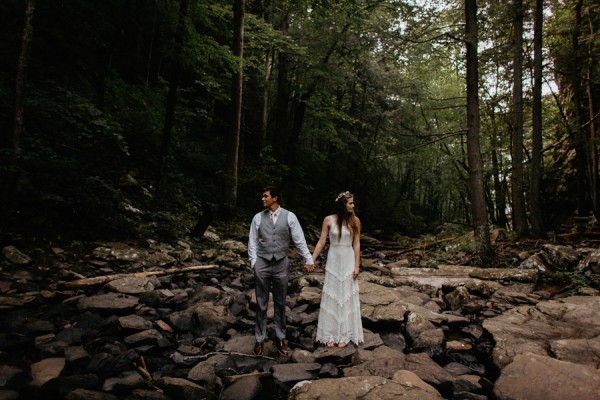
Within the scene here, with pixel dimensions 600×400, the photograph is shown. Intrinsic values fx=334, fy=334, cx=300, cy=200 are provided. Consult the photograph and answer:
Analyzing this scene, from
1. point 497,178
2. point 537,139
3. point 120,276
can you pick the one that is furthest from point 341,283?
point 497,178

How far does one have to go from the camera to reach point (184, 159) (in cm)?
1620

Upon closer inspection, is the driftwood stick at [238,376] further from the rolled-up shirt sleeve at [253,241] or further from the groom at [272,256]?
the rolled-up shirt sleeve at [253,241]

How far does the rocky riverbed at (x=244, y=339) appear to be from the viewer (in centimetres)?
331

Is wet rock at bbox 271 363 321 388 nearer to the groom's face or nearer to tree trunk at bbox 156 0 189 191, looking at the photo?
the groom's face

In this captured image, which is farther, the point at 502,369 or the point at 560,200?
the point at 560,200

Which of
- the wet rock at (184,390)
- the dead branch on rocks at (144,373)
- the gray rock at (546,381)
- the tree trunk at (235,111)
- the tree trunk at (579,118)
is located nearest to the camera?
the gray rock at (546,381)

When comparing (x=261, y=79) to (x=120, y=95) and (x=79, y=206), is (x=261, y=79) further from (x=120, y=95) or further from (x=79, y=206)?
(x=79, y=206)

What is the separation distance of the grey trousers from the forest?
573cm

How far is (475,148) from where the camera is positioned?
1065 centimetres

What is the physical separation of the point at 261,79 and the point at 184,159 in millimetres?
8246

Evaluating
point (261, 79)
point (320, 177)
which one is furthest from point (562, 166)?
point (261, 79)

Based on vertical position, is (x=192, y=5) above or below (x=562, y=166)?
above

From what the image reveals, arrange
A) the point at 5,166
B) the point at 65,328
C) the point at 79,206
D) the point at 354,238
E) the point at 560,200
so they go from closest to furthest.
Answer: the point at 65,328 < the point at 354,238 < the point at 5,166 < the point at 79,206 < the point at 560,200

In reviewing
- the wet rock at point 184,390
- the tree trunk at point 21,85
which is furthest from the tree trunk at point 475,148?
the tree trunk at point 21,85
